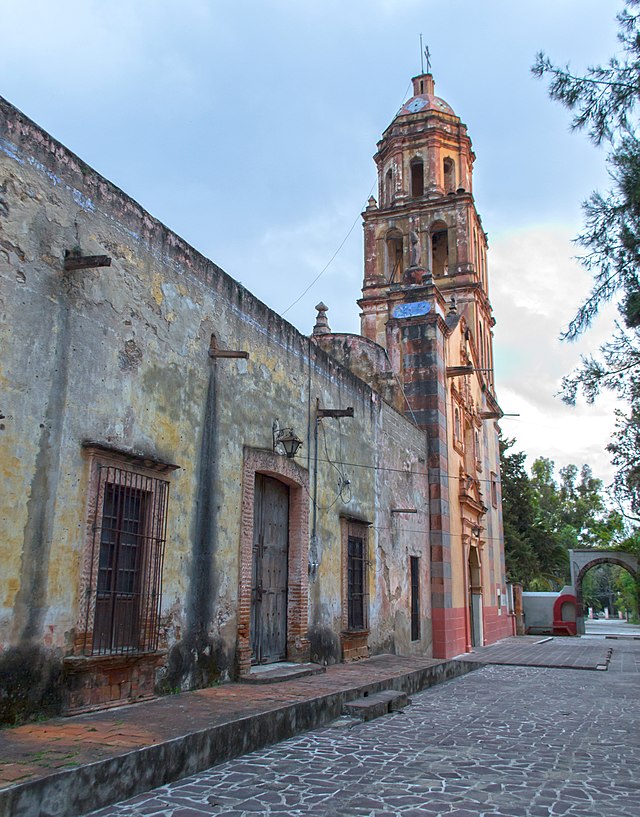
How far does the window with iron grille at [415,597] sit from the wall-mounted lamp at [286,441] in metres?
6.27

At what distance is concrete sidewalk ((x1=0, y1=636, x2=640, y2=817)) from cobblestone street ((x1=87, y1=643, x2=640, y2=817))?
0.14m

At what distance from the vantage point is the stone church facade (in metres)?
5.49

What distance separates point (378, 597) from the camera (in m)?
12.6

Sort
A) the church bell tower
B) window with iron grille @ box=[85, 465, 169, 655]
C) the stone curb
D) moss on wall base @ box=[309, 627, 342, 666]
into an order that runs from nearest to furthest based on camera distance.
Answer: the stone curb
window with iron grille @ box=[85, 465, 169, 655]
moss on wall base @ box=[309, 627, 342, 666]
the church bell tower

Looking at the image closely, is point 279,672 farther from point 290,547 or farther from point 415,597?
point 415,597

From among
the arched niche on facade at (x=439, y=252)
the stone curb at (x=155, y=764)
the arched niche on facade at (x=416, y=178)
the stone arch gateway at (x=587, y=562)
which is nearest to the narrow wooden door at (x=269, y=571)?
the stone curb at (x=155, y=764)

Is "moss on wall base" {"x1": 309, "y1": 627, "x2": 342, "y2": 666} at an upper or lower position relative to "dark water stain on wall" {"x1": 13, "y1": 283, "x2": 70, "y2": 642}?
lower

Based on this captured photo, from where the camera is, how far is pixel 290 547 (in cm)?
977

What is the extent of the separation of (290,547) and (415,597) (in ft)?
18.9

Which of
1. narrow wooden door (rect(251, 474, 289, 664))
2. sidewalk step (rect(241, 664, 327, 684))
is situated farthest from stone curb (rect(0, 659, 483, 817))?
narrow wooden door (rect(251, 474, 289, 664))

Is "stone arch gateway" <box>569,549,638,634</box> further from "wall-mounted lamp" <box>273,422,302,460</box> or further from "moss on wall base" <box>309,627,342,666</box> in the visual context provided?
"wall-mounted lamp" <box>273,422,302,460</box>

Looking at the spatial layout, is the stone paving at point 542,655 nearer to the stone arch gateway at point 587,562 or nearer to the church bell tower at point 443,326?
the church bell tower at point 443,326

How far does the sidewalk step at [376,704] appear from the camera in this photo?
7.58m

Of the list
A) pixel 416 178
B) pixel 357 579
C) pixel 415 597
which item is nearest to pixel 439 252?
pixel 416 178
